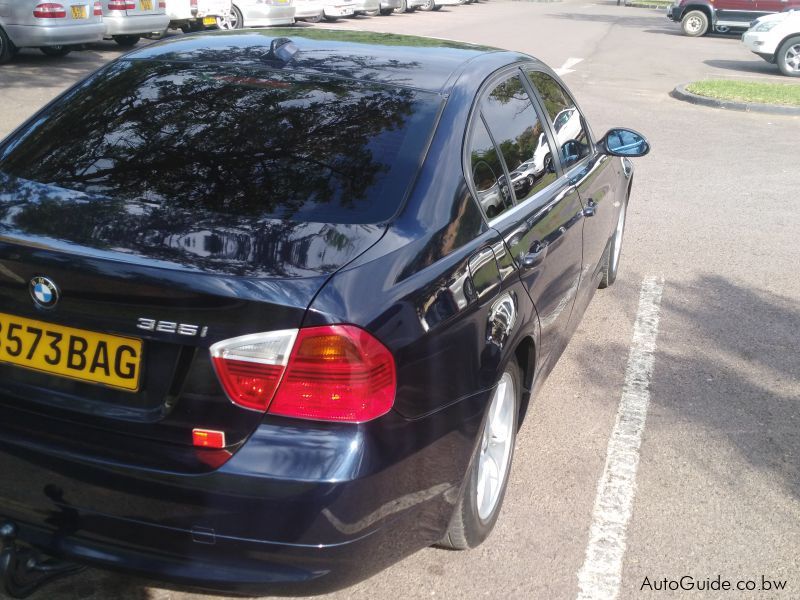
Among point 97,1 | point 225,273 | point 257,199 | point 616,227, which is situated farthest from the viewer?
point 97,1

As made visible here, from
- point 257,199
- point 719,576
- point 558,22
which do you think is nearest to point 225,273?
point 257,199

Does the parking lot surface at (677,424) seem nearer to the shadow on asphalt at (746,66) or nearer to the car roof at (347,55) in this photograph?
the car roof at (347,55)

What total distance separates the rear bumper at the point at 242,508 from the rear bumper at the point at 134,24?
13369 millimetres

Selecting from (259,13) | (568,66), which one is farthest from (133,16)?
(568,66)

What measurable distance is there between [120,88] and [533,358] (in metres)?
1.83

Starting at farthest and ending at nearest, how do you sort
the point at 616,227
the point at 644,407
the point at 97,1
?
the point at 97,1 → the point at 616,227 → the point at 644,407

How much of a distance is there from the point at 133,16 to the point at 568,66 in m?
8.60

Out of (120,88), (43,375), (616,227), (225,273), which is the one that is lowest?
(616,227)

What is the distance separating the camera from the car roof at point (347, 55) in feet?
11.2

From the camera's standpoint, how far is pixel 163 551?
2436 millimetres

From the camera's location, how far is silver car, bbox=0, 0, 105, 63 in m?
12.9

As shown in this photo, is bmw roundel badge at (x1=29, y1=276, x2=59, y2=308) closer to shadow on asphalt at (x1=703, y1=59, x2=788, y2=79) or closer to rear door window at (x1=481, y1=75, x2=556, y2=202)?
rear door window at (x1=481, y1=75, x2=556, y2=202)

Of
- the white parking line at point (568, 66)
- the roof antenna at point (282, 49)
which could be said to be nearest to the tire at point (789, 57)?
the white parking line at point (568, 66)

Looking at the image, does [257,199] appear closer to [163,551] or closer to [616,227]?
[163,551]
